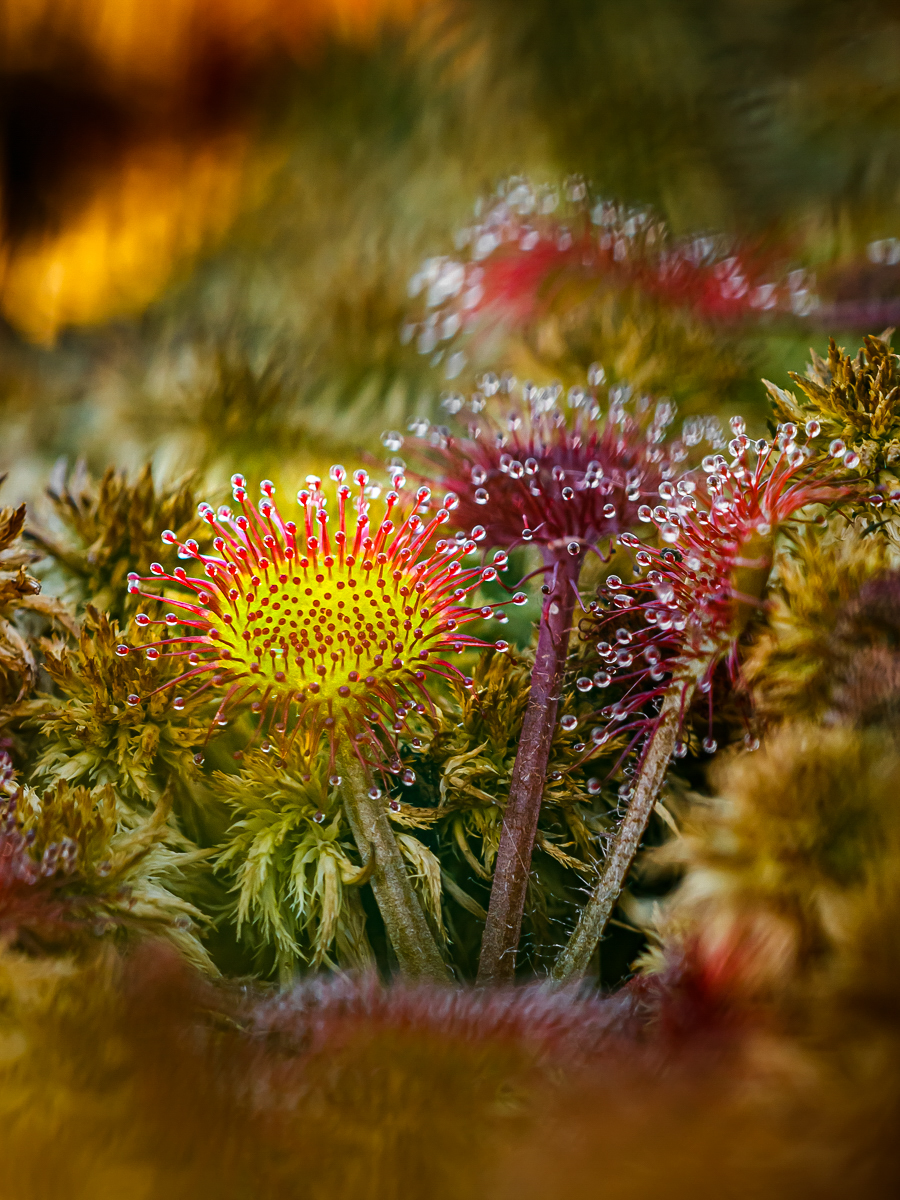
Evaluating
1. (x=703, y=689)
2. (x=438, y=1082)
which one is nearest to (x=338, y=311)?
(x=703, y=689)

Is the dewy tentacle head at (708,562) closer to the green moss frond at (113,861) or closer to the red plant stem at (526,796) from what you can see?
the red plant stem at (526,796)

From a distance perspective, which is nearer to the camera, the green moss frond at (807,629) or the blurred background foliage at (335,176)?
the green moss frond at (807,629)

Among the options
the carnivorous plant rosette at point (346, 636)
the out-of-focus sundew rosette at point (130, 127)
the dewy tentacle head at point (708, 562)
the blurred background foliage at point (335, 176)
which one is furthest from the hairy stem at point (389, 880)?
the out-of-focus sundew rosette at point (130, 127)

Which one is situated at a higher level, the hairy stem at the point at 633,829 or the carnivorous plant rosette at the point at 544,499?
the carnivorous plant rosette at the point at 544,499

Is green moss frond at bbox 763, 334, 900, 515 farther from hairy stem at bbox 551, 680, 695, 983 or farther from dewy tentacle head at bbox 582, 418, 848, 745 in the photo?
hairy stem at bbox 551, 680, 695, 983

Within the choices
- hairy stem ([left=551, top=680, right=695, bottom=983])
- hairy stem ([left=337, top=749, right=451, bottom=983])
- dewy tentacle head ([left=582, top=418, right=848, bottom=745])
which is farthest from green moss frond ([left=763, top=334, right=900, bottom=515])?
hairy stem ([left=337, top=749, right=451, bottom=983])

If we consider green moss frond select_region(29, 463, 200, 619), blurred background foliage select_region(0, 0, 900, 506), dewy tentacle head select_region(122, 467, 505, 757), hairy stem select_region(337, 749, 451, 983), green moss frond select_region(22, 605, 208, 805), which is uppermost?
blurred background foliage select_region(0, 0, 900, 506)

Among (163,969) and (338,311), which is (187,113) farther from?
(163,969)

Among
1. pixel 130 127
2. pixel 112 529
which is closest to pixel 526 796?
pixel 112 529
